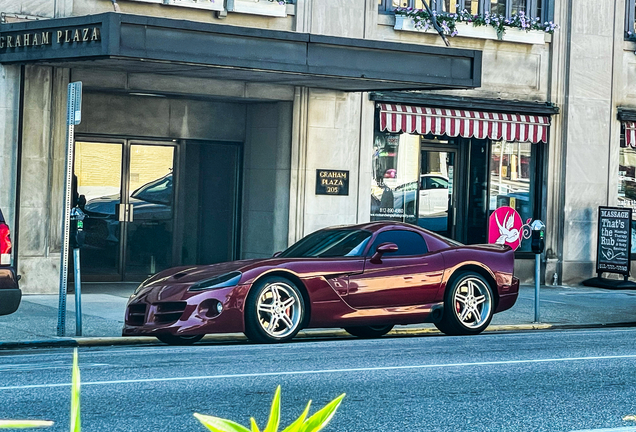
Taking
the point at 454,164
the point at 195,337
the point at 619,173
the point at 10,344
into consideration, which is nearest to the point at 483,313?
the point at 195,337

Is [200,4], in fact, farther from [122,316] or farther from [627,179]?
[627,179]

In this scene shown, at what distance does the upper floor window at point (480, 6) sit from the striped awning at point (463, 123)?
1809 mm

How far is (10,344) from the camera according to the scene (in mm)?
10477

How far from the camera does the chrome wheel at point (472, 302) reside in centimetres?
1177

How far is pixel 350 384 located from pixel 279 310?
295 centimetres

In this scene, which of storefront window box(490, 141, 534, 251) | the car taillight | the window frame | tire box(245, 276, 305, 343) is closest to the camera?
the car taillight

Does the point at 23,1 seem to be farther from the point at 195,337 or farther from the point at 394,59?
the point at 195,337

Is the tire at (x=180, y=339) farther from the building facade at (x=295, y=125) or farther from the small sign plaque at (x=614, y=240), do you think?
the small sign plaque at (x=614, y=240)

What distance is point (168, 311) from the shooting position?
33.7 feet

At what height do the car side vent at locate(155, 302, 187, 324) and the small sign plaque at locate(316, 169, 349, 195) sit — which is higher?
the small sign plaque at locate(316, 169, 349, 195)

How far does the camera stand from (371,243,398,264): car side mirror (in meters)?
11.1

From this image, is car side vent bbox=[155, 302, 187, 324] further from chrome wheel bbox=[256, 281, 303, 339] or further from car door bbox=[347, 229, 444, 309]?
car door bbox=[347, 229, 444, 309]

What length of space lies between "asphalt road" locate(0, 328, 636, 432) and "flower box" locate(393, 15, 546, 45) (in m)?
8.68

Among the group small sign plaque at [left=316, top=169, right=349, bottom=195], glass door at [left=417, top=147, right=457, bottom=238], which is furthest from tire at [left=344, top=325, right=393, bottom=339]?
glass door at [left=417, top=147, right=457, bottom=238]
